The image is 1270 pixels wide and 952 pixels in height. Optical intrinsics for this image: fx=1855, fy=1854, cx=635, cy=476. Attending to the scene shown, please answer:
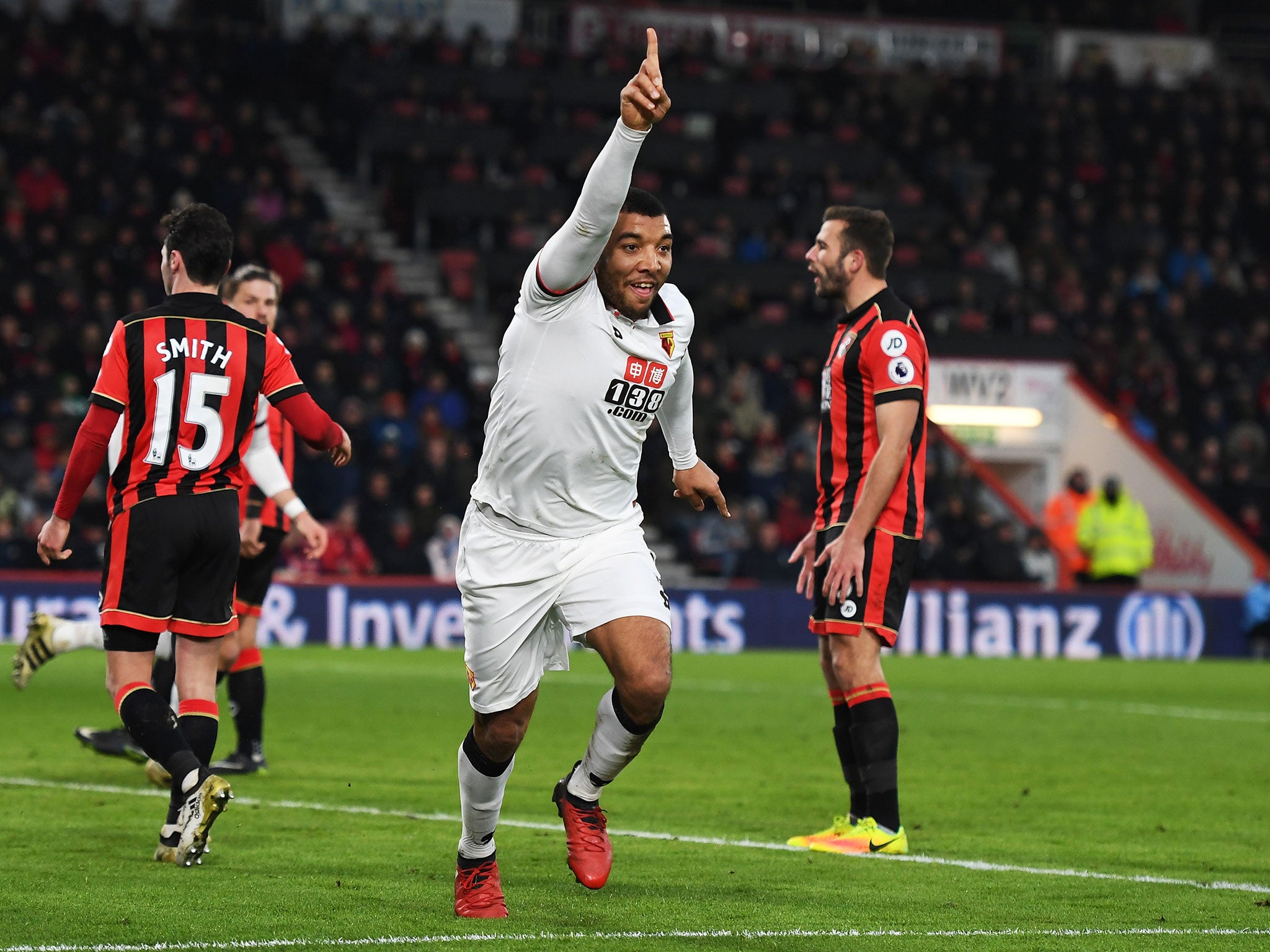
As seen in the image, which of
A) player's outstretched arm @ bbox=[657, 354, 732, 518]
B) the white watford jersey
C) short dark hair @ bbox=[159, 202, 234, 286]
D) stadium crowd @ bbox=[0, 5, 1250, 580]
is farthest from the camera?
stadium crowd @ bbox=[0, 5, 1250, 580]

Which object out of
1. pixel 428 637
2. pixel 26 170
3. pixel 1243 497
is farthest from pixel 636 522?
pixel 1243 497

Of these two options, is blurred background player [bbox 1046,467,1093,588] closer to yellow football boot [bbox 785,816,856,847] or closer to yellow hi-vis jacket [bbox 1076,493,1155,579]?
yellow hi-vis jacket [bbox 1076,493,1155,579]

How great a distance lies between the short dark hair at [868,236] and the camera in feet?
22.8

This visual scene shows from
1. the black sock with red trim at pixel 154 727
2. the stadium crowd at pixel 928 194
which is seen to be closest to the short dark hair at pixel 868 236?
the black sock with red trim at pixel 154 727

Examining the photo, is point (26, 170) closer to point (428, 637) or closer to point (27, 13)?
point (27, 13)

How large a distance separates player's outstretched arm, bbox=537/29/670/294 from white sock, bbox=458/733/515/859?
1468 millimetres

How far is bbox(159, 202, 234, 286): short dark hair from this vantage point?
621 centimetres

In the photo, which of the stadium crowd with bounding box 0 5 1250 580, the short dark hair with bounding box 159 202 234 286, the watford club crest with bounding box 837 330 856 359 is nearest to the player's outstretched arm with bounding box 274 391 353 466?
the short dark hair with bounding box 159 202 234 286

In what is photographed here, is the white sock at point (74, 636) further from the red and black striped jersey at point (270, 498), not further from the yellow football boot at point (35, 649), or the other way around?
the red and black striped jersey at point (270, 498)

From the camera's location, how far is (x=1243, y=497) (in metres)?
23.9

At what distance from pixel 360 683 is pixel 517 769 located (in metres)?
5.22

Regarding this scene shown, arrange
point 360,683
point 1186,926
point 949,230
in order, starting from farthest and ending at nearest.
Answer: point 949,230, point 360,683, point 1186,926

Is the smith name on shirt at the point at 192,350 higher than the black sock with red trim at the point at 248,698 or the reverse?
higher

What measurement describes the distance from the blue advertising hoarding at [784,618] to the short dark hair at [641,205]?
12.5 metres
